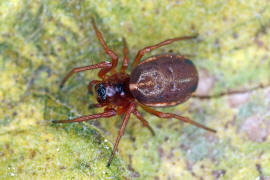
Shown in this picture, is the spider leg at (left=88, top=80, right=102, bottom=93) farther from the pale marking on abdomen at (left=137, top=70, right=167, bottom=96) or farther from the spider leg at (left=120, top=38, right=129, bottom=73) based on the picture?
the pale marking on abdomen at (left=137, top=70, right=167, bottom=96)

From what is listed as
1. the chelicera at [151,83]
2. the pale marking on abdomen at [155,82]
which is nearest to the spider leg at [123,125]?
the chelicera at [151,83]

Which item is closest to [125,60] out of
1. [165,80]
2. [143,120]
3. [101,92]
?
[101,92]

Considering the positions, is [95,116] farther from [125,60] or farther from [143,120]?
[125,60]

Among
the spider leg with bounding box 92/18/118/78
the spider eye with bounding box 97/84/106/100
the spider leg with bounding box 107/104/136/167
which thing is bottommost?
the spider leg with bounding box 107/104/136/167

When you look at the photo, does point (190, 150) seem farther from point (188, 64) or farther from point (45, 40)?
point (45, 40)

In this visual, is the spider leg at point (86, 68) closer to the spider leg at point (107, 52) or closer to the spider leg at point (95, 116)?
the spider leg at point (107, 52)

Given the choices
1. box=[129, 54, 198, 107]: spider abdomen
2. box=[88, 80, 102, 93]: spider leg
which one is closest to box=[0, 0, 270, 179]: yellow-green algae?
box=[88, 80, 102, 93]: spider leg

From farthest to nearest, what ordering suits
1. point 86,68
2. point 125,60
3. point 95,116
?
1. point 125,60
2. point 86,68
3. point 95,116
